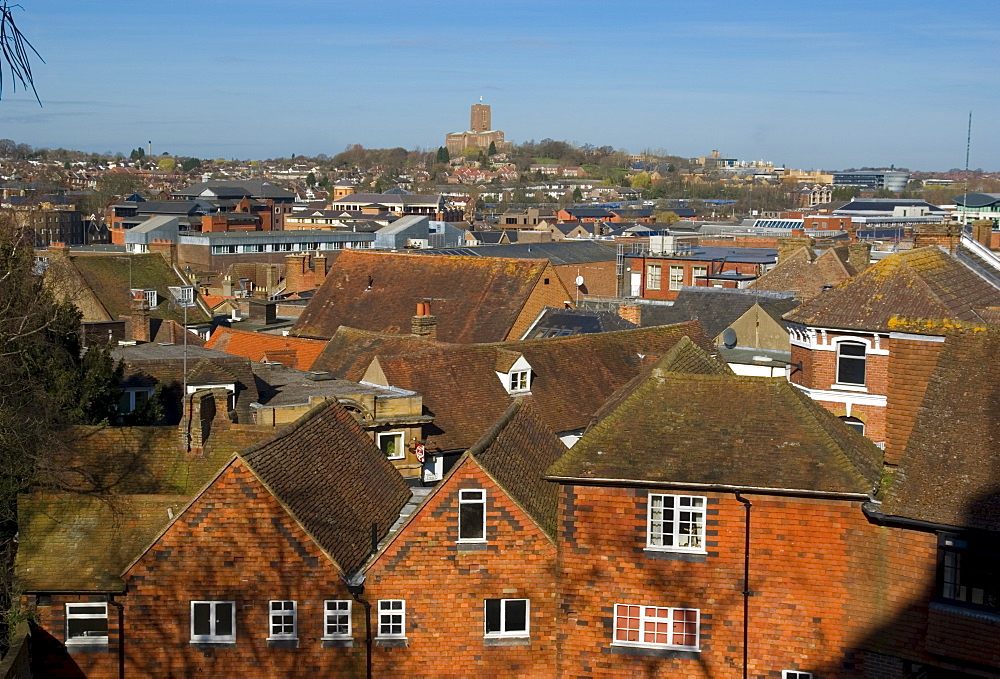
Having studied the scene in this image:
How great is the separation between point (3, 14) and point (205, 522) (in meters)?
12.4

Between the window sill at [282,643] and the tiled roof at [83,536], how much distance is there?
95.2 inches

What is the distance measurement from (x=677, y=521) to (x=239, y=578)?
21.2 feet

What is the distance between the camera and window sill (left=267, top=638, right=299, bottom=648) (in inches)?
676

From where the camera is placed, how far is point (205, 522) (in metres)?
17.3

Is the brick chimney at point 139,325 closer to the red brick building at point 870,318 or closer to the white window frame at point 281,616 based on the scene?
the red brick building at point 870,318

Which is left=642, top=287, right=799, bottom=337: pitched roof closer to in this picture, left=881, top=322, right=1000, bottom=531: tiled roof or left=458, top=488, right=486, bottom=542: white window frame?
left=881, top=322, right=1000, bottom=531: tiled roof

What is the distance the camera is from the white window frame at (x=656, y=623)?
16578mm

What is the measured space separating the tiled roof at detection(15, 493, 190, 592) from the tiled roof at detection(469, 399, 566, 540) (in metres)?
5.08

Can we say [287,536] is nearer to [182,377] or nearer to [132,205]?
[182,377]

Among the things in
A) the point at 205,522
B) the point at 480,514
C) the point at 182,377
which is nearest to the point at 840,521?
the point at 480,514

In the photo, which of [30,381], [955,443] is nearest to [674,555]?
[955,443]

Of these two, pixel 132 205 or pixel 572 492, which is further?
pixel 132 205

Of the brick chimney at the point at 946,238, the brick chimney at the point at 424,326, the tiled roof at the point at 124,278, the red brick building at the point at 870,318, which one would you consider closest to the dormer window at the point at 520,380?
the brick chimney at the point at 424,326

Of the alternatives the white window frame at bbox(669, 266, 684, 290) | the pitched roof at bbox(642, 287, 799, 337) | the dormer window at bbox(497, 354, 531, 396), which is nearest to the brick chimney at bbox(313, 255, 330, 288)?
the white window frame at bbox(669, 266, 684, 290)
